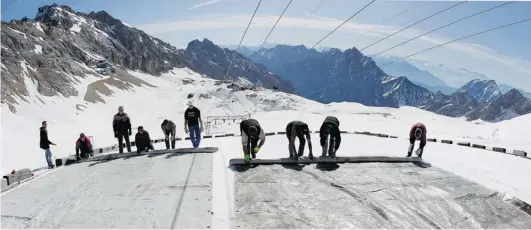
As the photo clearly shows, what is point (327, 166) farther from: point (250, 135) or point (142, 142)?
point (142, 142)

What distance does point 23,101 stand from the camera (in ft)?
264

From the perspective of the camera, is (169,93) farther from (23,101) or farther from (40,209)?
(40,209)

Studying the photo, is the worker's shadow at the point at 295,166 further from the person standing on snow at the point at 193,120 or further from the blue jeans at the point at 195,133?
the blue jeans at the point at 195,133

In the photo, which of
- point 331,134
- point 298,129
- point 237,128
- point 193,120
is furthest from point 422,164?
point 237,128

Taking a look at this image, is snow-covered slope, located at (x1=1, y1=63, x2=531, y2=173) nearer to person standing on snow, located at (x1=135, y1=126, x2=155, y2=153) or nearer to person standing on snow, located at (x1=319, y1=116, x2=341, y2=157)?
person standing on snow, located at (x1=135, y1=126, x2=155, y2=153)

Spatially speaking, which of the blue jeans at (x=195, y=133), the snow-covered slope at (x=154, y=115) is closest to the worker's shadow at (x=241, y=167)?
the blue jeans at (x=195, y=133)

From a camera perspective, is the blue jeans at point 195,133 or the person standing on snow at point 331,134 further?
the blue jeans at point 195,133

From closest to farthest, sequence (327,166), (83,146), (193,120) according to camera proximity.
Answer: (327,166) → (193,120) → (83,146)

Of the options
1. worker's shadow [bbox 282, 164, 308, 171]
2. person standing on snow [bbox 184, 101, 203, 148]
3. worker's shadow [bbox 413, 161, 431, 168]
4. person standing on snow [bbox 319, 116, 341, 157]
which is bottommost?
worker's shadow [bbox 413, 161, 431, 168]

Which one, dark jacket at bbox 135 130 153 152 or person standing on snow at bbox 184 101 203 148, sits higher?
person standing on snow at bbox 184 101 203 148

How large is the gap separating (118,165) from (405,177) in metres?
9.33

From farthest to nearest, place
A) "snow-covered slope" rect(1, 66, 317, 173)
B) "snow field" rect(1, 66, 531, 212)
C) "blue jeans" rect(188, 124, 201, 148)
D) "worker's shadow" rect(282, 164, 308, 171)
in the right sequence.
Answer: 1. "snow-covered slope" rect(1, 66, 317, 173)
2. "blue jeans" rect(188, 124, 201, 148)
3. "snow field" rect(1, 66, 531, 212)
4. "worker's shadow" rect(282, 164, 308, 171)

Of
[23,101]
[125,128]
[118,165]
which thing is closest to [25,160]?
[125,128]

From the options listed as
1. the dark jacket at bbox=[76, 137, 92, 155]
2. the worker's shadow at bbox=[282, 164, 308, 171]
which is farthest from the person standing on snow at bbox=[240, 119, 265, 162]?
the dark jacket at bbox=[76, 137, 92, 155]
